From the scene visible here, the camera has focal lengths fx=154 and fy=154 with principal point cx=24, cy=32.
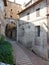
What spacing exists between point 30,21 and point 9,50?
458 inches

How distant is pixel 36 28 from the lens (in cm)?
2056

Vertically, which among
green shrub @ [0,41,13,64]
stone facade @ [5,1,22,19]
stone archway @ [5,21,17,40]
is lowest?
green shrub @ [0,41,13,64]

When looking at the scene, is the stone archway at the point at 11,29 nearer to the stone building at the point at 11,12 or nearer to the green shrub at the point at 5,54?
the stone building at the point at 11,12

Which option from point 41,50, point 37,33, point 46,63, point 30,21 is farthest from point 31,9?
point 46,63

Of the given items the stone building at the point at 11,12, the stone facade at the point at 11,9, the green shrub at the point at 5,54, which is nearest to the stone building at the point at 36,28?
the green shrub at the point at 5,54

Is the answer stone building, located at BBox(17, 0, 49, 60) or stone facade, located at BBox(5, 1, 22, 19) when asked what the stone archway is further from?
stone building, located at BBox(17, 0, 49, 60)

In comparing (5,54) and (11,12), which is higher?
(11,12)

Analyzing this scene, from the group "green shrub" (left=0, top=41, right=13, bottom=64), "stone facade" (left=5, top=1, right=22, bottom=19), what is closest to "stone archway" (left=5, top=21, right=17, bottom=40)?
"stone facade" (left=5, top=1, right=22, bottom=19)

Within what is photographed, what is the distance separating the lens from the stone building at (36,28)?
18255 mm

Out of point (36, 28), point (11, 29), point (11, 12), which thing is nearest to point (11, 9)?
point (11, 12)

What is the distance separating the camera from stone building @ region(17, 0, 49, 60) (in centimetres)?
1825

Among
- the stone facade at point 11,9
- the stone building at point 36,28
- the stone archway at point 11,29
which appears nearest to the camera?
the stone building at point 36,28

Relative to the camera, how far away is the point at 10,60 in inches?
441

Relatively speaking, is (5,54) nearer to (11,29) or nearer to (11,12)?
(11,29)
